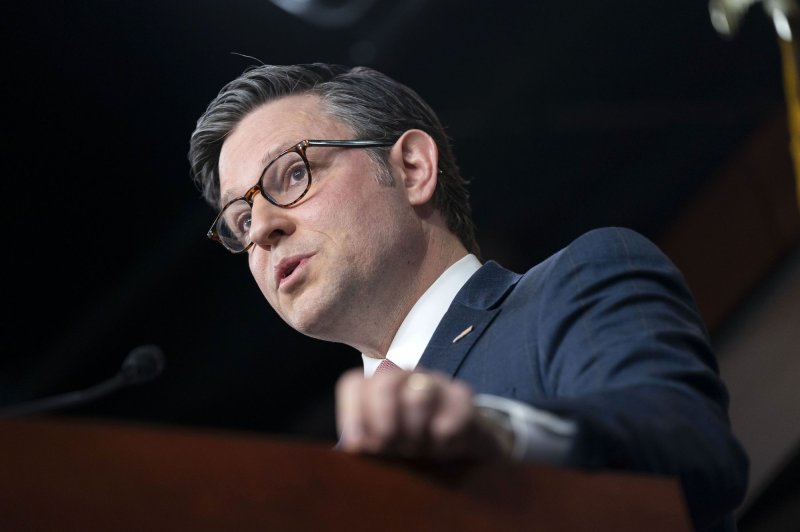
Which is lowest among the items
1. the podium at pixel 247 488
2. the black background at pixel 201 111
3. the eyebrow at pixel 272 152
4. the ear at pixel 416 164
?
the black background at pixel 201 111

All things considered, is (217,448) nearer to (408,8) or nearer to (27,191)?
(408,8)

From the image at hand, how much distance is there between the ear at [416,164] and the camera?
5.44 feet

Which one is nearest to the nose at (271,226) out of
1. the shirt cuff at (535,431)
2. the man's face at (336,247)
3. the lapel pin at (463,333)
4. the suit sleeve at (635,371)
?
the man's face at (336,247)

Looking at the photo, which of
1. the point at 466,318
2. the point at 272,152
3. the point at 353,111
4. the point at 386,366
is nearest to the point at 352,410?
the point at 466,318

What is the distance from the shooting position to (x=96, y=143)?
3146mm

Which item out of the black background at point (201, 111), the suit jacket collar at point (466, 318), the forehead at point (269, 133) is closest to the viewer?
the suit jacket collar at point (466, 318)

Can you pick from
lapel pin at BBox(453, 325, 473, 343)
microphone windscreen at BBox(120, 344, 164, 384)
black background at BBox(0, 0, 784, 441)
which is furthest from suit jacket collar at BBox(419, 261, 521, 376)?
black background at BBox(0, 0, 784, 441)

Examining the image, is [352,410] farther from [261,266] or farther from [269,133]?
[269,133]

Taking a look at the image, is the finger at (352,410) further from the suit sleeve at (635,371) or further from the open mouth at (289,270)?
the open mouth at (289,270)

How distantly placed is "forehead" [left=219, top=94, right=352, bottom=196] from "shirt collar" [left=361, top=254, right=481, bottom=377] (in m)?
0.32

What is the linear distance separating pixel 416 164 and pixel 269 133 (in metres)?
0.24

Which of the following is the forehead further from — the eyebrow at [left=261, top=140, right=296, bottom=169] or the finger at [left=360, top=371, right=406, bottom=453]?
the finger at [left=360, top=371, right=406, bottom=453]

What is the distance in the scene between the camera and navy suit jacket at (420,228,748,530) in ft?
2.61

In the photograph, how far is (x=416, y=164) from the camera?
5.59 feet
